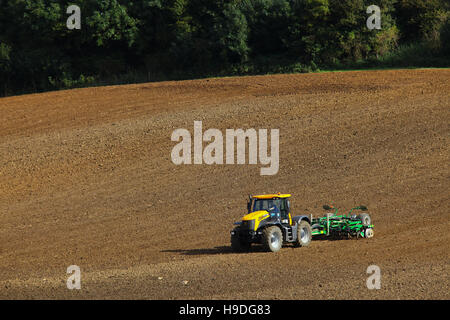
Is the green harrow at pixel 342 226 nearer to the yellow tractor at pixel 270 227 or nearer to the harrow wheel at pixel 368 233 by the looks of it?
the harrow wheel at pixel 368 233

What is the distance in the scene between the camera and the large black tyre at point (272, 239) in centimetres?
1811

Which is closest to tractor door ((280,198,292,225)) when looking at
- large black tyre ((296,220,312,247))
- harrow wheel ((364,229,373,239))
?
large black tyre ((296,220,312,247))

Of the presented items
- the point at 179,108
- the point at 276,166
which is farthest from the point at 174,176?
the point at 179,108

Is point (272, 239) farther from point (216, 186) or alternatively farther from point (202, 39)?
point (202, 39)

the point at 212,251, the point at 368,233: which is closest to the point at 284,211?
the point at 212,251

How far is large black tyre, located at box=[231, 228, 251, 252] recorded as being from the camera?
737 inches

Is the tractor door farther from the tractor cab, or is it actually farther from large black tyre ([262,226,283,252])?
large black tyre ([262,226,283,252])

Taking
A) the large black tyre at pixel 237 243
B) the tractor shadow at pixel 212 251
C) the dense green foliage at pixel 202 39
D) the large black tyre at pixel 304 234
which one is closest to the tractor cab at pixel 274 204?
the large black tyre at pixel 304 234

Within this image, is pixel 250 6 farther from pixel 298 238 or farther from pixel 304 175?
pixel 298 238

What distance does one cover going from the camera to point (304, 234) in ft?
62.6

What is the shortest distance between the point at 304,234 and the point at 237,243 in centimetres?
191

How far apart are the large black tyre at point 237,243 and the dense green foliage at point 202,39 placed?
29715mm

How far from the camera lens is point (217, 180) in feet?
91.4

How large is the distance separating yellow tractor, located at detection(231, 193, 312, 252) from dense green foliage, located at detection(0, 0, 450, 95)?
29056 millimetres
